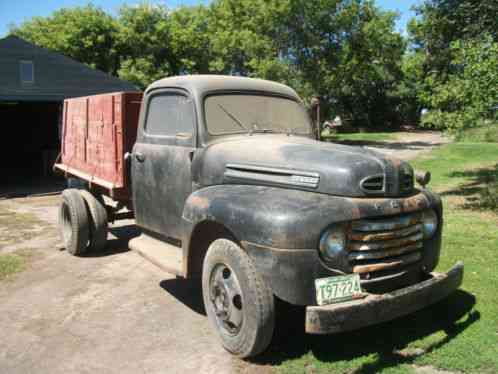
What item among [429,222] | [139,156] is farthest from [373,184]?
[139,156]

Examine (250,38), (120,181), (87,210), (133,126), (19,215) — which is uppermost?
(250,38)

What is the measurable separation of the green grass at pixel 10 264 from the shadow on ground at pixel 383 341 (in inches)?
143

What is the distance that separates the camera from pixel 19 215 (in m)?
9.95

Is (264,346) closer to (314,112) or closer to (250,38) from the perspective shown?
(314,112)

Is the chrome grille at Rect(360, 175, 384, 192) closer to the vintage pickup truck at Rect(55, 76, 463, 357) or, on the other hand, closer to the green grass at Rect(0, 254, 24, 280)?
the vintage pickup truck at Rect(55, 76, 463, 357)

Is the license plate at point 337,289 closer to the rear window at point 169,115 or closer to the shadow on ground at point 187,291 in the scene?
the shadow on ground at point 187,291

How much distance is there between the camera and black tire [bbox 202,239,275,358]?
3.34 m

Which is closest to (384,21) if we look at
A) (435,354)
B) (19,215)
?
(19,215)

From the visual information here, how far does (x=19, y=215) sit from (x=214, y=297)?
7427 millimetres

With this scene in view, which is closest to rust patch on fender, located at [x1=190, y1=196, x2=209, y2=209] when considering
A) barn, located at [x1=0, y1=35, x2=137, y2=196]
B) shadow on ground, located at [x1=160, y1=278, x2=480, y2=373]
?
shadow on ground, located at [x1=160, y1=278, x2=480, y2=373]

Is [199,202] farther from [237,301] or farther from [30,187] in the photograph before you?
[30,187]

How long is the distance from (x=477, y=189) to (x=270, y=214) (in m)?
9.07

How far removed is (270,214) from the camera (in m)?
3.28

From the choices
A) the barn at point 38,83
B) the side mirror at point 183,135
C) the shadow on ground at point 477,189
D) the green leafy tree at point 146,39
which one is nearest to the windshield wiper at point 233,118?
the side mirror at point 183,135
